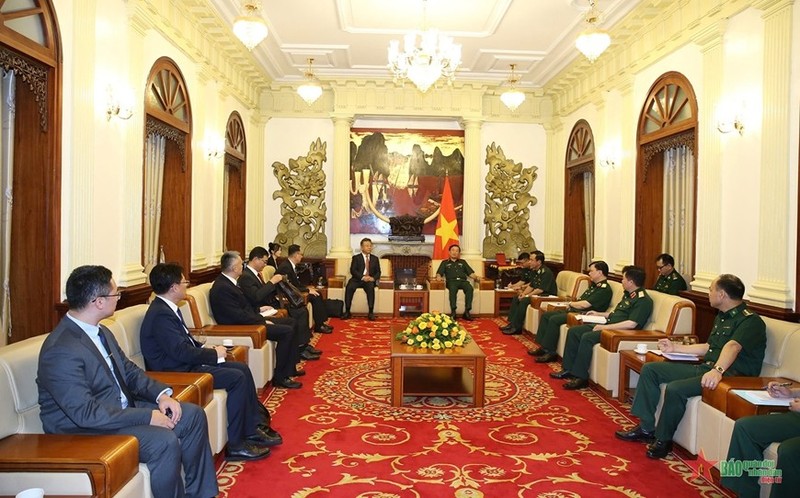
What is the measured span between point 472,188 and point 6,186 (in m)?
9.64

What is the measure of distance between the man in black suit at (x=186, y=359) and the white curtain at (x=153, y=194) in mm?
3132

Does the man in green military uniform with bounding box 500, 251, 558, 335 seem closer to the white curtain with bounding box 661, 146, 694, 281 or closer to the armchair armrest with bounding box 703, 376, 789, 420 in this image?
the white curtain with bounding box 661, 146, 694, 281

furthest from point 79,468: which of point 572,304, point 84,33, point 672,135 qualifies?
point 672,135

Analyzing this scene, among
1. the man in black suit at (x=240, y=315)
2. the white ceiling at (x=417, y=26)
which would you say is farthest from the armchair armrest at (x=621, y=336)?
the white ceiling at (x=417, y=26)

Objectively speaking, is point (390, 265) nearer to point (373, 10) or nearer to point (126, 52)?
point (373, 10)

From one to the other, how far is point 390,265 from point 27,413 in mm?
9877

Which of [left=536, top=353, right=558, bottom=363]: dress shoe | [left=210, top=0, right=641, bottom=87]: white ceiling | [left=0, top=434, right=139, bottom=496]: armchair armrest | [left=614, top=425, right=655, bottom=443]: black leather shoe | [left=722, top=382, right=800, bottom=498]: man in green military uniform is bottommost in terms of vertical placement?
[left=614, top=425, right=655, bottom=443]: black leather shoe

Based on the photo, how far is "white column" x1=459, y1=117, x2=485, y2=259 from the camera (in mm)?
13352

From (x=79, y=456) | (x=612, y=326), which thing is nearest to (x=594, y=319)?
(x=612, y=326)

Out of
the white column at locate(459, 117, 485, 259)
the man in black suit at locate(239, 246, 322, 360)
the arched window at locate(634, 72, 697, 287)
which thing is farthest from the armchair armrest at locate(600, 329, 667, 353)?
the white column at locate(459, 117, 485, 259)

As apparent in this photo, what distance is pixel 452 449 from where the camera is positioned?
493cm

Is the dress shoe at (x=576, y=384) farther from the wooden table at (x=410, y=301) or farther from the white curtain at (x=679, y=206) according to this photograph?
the wooden table at (x=410, y=301)

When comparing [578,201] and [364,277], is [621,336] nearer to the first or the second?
[364,277]

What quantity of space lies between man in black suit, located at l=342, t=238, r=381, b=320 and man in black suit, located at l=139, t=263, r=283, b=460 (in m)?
6.83
